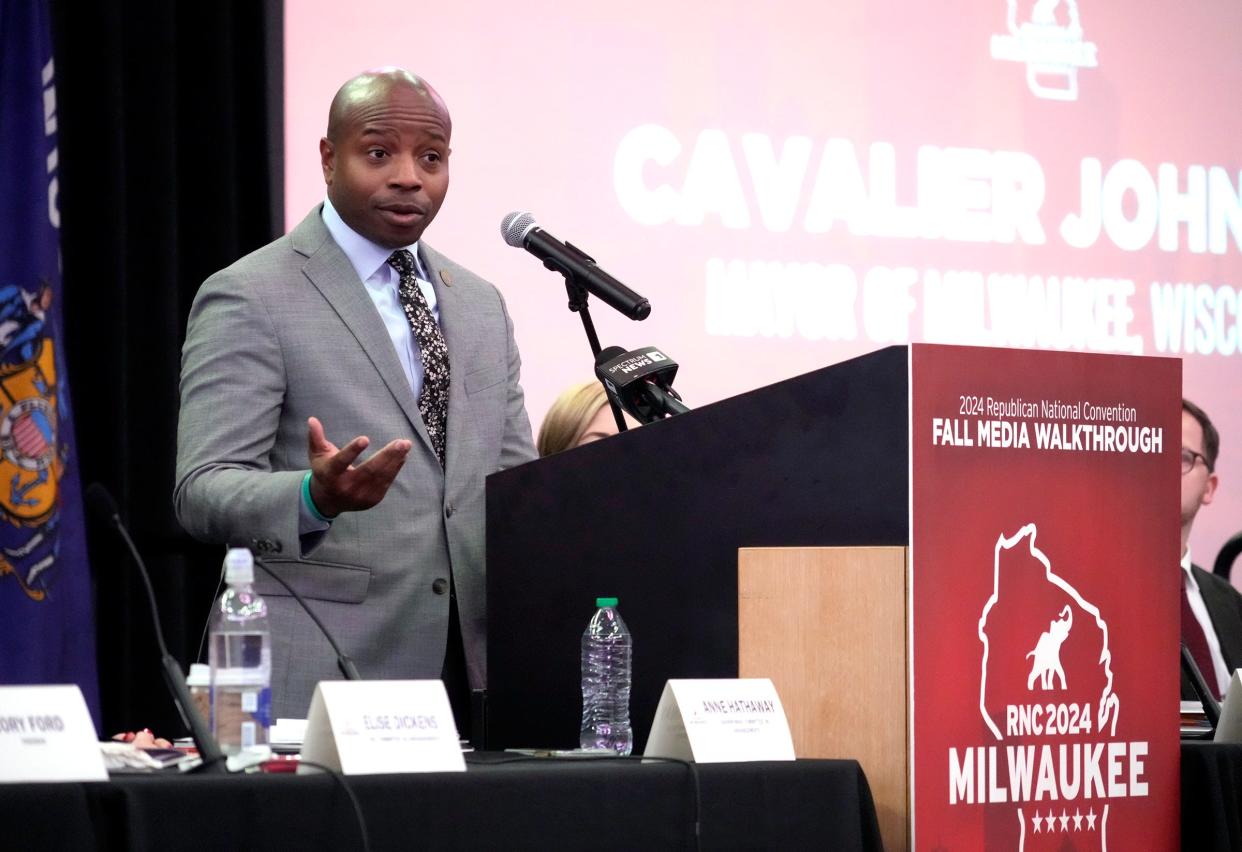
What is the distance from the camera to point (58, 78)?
4.28m

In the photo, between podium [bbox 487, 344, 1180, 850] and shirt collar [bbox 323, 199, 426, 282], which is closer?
podium [bbox 487, 344, 1180, 850]

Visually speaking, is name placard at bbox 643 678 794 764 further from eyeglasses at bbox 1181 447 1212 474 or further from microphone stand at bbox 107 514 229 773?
eyeglasses at bbox 1181 447 1212 474

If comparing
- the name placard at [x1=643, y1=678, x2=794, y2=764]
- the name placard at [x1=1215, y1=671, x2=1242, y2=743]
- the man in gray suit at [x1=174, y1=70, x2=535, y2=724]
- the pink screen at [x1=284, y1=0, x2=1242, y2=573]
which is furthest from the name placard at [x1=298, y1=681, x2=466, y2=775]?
the pink screen at [x1=284, y1=0, x2=1242, y2=573]

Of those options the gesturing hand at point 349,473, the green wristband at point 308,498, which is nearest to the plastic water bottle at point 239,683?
the gesturing hand at point 349,473

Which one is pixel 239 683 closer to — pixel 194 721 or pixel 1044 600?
pixel 194 721

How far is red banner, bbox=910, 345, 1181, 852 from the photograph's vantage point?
1.96 metres

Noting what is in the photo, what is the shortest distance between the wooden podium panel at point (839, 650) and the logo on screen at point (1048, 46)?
3418 mm

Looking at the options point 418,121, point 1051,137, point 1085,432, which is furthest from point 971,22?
point 1085,432

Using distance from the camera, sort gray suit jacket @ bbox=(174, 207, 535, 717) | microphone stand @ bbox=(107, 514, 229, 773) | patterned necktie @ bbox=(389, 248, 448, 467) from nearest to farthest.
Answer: microphone stand @ bbox=(107, 514, 229, 773) < gray suit jacket @ bbox=(174, 207, 535, 717) < patterned necktie @ bbox=(389, 248, 448, 467)

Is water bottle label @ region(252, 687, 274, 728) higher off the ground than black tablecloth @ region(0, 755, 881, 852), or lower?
higher

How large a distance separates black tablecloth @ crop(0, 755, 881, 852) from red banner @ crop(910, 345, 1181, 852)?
13cm

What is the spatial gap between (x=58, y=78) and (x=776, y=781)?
306 cm

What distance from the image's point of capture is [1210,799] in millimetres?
2180

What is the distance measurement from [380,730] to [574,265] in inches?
35.1
